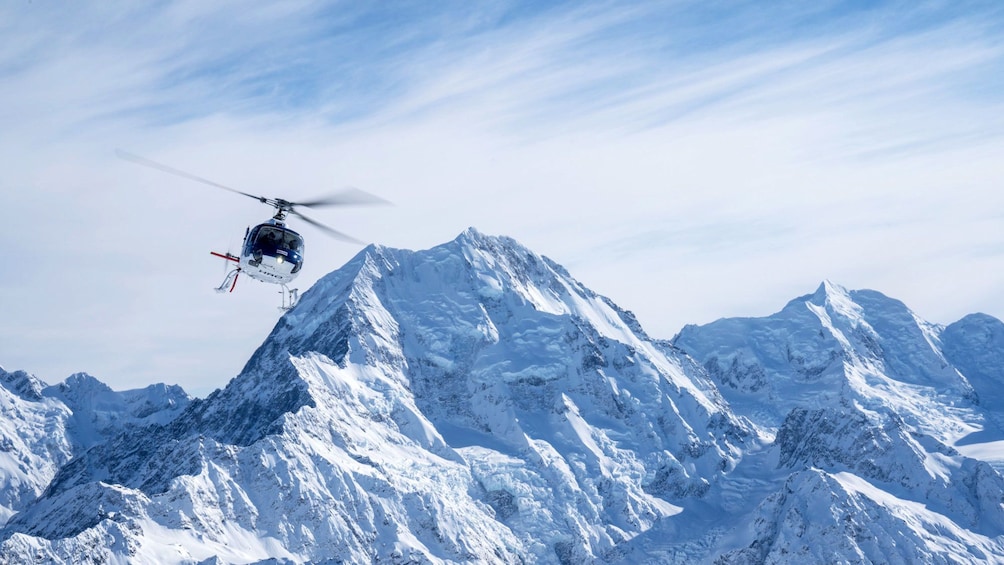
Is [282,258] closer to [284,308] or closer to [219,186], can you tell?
[284,308]

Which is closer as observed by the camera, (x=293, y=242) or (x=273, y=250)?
(x=273, y=250)

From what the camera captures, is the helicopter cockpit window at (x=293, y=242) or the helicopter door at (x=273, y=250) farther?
the helicopter cockpit window at (x=293, y=242)

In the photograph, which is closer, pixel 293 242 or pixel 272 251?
pixel 272 251

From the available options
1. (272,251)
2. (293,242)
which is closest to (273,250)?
(272,251)

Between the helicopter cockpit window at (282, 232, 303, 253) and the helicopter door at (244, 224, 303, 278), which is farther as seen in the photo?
the helicopter cockpit window at (282, 232, 303, 253)

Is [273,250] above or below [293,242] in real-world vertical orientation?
below

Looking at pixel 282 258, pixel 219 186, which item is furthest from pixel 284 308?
pixel 219 186

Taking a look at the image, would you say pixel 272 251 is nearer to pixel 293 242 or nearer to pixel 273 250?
pixel 273 250

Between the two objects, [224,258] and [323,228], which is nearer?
[323,228]

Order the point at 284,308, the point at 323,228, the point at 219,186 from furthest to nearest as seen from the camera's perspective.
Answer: the point at 284,308 → the point at 323,228 → the point at 219,186

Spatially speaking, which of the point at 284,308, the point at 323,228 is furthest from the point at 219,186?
the point at 284,308

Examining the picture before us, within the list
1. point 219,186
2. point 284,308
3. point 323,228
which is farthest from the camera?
point 284,308
